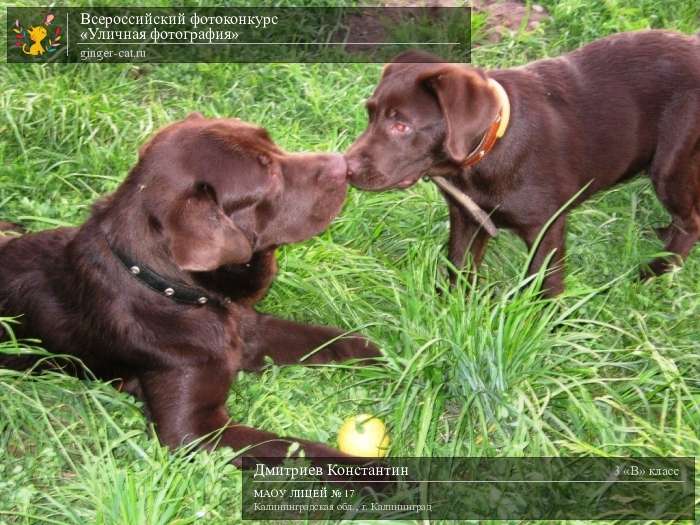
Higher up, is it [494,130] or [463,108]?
[463,108]

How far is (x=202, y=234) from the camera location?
269 centimetres

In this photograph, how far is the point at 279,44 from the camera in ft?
17.6

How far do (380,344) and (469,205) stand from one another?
767 millimetres

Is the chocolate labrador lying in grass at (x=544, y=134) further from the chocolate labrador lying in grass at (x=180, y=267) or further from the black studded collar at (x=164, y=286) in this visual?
the black studded collar at (x=164, y=286)

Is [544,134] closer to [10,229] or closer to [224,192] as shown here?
[224,192]

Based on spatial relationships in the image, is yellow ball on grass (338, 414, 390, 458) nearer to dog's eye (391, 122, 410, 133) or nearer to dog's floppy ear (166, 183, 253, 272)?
dog's floppy ear (166, 183, 253, 272)

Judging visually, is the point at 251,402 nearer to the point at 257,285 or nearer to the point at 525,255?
the point at 257,285

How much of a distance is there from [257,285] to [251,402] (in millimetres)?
477

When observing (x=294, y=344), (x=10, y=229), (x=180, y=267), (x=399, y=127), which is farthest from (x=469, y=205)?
(x=10, y=229)

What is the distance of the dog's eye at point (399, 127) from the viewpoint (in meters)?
3.52

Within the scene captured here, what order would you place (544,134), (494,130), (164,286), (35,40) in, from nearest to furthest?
(164,286) < (494,130) < (544,134) < (35,40)

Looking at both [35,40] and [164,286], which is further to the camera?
[35,40]
